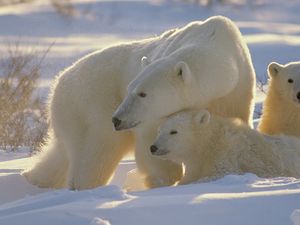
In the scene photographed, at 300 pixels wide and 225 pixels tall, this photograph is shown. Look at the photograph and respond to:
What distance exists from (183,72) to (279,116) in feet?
5.56

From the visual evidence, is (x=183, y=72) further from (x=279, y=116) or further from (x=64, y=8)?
(x=64, y=8)

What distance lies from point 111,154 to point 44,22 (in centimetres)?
1750

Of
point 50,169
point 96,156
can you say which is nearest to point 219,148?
point 96,156

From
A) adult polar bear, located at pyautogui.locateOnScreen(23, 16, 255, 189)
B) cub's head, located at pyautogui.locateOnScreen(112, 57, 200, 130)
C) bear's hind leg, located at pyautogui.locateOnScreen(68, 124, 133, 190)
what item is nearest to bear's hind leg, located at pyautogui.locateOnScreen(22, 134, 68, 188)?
adult polar bear, located at pyautogui.locateOnScreen(23, 16, 255, 189)

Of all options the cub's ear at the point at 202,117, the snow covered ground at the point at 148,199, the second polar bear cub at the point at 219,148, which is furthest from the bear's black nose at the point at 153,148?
the snow covered ground at the point at 148,199

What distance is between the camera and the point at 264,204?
13.4 feet

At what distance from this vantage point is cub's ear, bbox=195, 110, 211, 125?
20.2 feet

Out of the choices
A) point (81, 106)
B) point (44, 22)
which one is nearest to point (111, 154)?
point (81, 106)

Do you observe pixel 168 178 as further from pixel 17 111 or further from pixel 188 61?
pixel 17 111

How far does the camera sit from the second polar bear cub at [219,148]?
6.07 meters

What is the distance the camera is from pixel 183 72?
589 cm

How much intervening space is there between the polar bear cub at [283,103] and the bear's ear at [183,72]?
5.27 feet

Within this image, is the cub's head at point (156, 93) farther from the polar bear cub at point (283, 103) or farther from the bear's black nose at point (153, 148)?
the polar bear cub at point (283, 103)

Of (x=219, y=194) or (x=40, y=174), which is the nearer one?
(x=219, y=194)
